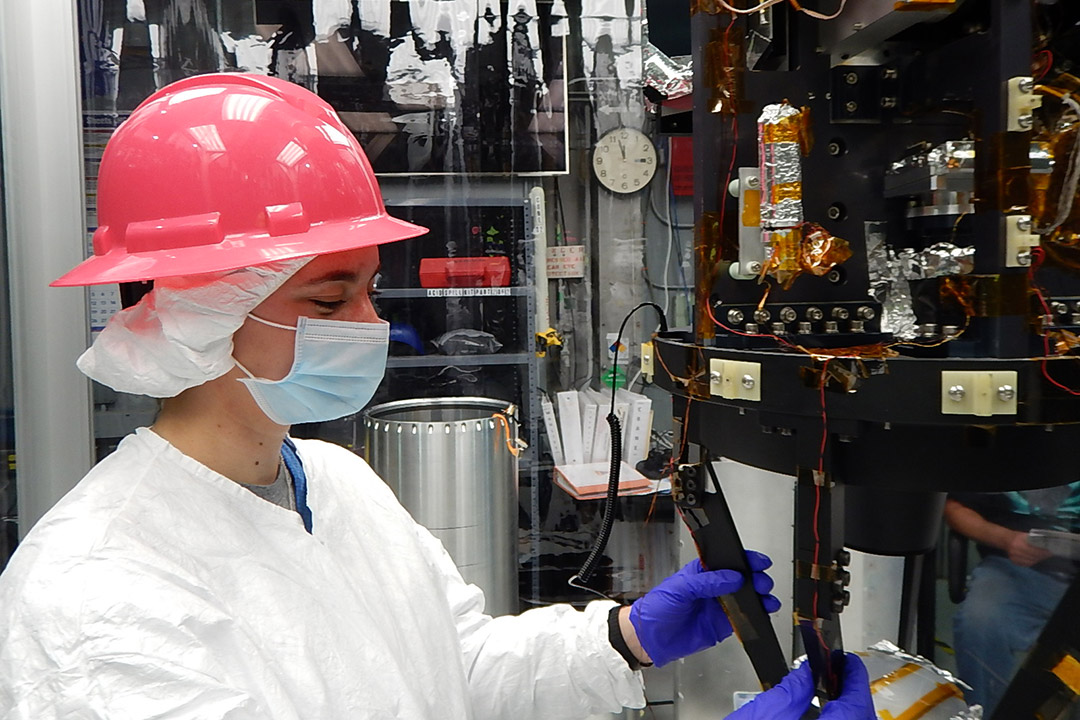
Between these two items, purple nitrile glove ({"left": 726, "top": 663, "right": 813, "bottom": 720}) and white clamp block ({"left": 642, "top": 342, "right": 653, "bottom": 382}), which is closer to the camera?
purple nitrile glove ({"left": 726, "top": 663, "right": 813, "bottom": 720})

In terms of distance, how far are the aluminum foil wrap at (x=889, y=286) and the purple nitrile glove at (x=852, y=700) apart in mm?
333

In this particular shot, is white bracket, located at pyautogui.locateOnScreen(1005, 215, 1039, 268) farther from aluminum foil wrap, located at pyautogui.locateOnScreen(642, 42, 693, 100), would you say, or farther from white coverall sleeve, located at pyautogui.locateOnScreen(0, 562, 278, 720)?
white coverall sleeve, located at pyautogui.locateOnScreen(0, 562, 278, 720)

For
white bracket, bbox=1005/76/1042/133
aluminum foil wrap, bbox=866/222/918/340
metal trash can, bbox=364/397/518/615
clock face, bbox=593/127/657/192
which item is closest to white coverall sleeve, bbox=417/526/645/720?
aluminum foil wrap, bbox=866/222/918/340

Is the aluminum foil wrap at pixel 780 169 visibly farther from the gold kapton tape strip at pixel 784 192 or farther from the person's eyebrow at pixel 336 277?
the person's eyebrow at pixel 336 277

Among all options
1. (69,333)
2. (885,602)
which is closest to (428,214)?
(69,333)

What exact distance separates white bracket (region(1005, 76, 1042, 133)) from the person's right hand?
47.4 inches

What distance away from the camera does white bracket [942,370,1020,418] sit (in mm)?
653

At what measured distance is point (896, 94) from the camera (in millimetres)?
848

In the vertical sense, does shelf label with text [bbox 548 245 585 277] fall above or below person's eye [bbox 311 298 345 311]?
above

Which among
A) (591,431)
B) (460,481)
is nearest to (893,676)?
(460,481)

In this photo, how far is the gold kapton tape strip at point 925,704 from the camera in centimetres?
92

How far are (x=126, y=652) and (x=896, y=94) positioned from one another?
2.94ft

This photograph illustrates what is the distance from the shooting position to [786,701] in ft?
2.75

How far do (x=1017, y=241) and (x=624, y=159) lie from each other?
116 inches
